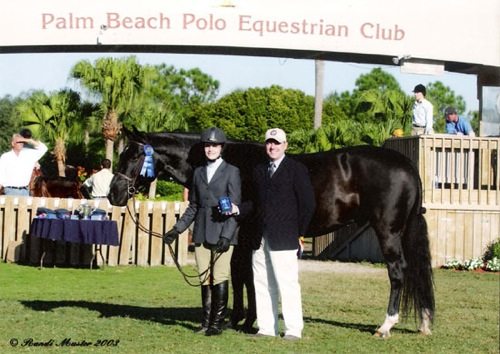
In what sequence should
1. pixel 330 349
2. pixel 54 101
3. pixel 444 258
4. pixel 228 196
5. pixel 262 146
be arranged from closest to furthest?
pixel 330 349, pixel 228 196, pixel 262 146, pixel 444 258, pixel 54 101

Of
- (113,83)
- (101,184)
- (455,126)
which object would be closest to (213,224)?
(101,184)

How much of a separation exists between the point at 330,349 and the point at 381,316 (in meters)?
2.73

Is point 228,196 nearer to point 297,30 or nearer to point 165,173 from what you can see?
point 165,173

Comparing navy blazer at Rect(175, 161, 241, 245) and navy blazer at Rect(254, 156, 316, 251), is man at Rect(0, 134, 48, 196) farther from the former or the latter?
navy blazer at Rect(254, 156, 316, 251)

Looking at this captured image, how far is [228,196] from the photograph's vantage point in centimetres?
→ 990

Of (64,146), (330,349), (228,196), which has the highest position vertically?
(64,146)

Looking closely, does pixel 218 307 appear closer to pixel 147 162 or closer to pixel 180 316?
pixel 180 316

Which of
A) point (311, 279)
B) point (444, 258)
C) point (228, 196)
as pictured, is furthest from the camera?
point (444, 258)

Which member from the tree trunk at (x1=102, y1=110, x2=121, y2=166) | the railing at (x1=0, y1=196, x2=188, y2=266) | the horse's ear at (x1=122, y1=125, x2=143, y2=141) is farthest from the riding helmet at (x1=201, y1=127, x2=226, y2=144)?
the tree trunk at (x1=102, y1=110, x2=121, y2=166)

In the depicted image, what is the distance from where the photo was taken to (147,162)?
10.6m

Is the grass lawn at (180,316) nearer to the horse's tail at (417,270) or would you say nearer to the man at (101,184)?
the horse's tail at (417,270)

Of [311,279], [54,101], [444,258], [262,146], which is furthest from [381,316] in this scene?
[54,101]

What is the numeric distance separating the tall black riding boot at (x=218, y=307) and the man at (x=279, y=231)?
37 centimetres

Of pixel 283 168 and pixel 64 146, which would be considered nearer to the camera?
pixel 283 168
